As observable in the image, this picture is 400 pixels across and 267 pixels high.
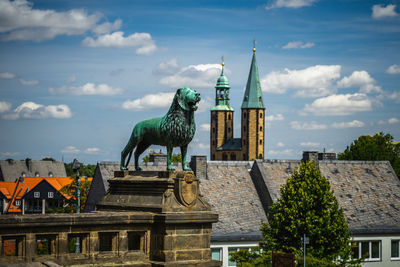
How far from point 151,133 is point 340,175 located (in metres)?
33.4

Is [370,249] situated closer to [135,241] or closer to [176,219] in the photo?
[135,241]

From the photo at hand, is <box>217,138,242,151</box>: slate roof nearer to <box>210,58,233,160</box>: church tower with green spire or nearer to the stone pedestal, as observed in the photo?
<box>210,58,233,160</box>: church tower with green spire

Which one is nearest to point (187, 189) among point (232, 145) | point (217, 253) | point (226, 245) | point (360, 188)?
point (217, 253)

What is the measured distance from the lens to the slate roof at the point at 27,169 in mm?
134375

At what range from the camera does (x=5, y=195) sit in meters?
94.6

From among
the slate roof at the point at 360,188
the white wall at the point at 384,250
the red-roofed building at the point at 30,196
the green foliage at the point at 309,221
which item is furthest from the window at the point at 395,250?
the red-roofed building at the point at 30,196

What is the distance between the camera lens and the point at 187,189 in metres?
11.6

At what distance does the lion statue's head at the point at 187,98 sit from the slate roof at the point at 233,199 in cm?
2390

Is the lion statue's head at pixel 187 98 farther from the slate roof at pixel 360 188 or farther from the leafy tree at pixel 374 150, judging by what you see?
the leafy tree at pixel 374 150

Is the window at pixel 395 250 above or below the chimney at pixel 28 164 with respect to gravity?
below

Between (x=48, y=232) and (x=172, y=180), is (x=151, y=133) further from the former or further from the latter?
(x=48, y=232)

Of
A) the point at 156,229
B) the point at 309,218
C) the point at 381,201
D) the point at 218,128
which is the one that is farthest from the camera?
the point at 218,128

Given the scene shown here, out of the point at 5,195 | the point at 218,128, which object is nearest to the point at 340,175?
the point at 5,195

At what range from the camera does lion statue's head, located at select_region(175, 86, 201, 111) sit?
12172mm
